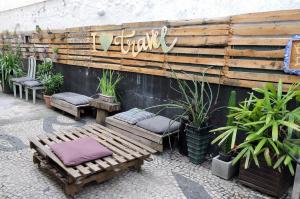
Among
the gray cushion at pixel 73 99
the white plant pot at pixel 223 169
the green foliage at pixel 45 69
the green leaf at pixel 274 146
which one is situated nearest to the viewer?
the green leaf at pixel 274 146

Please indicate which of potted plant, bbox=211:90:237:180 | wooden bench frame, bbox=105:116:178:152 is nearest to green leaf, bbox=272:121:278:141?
potted plant, bbox=211:90:237:180

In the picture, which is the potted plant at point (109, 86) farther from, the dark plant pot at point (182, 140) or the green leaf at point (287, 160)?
the green leaf at point (287, 160)

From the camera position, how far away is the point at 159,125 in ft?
12.9

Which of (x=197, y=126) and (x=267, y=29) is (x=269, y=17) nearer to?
(x=267, y=29)

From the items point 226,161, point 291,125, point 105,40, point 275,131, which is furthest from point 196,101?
Answer: point 105,40

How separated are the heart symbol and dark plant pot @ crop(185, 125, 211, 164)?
104 inches

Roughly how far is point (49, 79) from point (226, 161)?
489 centimetres

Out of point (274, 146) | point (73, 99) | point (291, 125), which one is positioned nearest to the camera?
point (291, 125)

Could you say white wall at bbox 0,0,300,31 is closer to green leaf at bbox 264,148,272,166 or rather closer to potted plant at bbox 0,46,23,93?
potted plant at bbox 0,46,23,93

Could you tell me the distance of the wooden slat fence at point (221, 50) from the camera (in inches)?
120

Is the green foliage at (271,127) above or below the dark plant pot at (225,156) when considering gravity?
above

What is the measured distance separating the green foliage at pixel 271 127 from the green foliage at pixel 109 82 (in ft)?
9.10

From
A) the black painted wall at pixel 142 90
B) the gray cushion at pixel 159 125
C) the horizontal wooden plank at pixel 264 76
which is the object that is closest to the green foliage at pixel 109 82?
the black painted wall at pixel 142 90

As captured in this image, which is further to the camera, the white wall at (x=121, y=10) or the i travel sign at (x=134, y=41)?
the i travel sign at (x=134, y=41)
